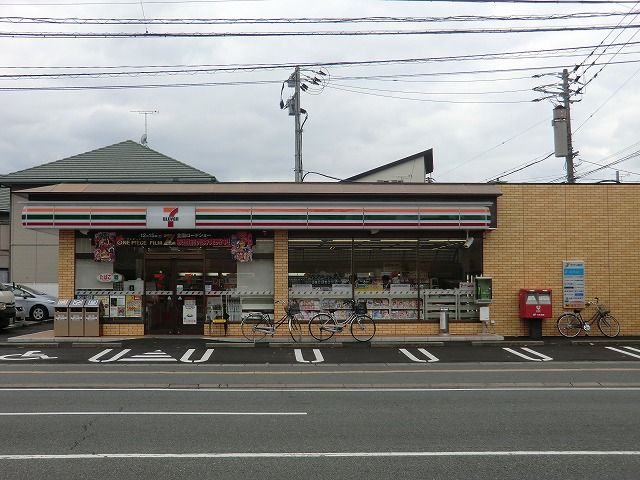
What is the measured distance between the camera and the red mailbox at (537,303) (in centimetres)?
1672

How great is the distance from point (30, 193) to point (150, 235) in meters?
3.20

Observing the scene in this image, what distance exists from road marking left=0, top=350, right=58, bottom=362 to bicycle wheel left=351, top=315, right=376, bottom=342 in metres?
7.47

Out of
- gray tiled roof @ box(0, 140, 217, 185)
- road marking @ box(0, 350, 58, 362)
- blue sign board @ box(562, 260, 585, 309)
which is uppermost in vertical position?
gray tiled roof @ box(0, 140, 217, 185)

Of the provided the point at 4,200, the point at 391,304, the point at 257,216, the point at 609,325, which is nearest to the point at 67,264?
the point at 257,216

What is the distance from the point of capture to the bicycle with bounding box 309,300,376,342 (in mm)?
16250

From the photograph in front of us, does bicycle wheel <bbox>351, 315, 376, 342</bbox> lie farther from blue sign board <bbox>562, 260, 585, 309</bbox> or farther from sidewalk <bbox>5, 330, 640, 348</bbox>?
blue sign board <bbox>562, 260, 585, 309</bbox>

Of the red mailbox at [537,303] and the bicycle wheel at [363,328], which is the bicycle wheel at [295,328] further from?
the red mailbox at [537,303]

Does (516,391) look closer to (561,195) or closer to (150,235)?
(561,195)

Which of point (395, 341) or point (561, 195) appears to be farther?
point (561, 195)

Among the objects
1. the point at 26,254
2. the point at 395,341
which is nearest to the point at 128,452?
the point at 395,341

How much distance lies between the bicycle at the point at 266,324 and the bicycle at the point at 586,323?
23.5ft

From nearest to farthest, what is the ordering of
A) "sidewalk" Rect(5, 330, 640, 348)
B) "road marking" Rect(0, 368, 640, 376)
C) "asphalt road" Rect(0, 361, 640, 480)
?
"asphalt road" Rect(0, 361, 640, 480)
"road marking" Rect(0, 368, 640, 376)
"sidewalk" Rect(5, 330, 640, 348)

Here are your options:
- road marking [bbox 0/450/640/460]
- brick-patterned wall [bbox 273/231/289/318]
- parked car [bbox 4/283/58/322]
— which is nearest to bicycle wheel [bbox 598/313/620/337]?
brick-patterned wall [bbox 273/231/289/318]

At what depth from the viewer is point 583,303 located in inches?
681
